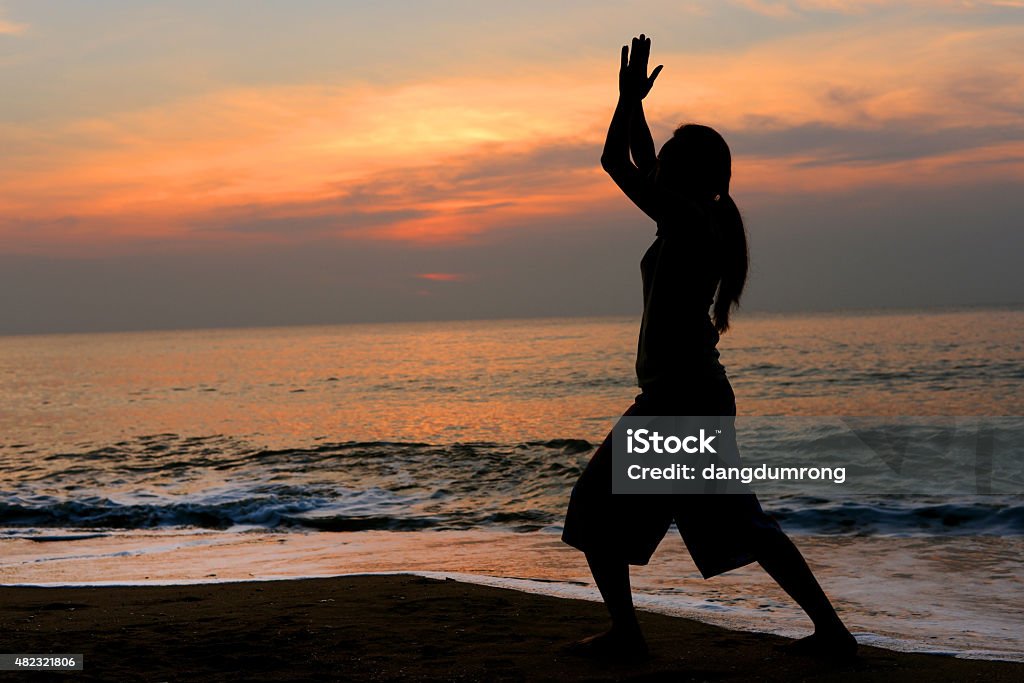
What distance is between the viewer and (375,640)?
3.81 m

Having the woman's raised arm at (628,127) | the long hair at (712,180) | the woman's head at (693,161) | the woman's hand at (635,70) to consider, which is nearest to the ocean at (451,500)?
the long hair at (712,180)

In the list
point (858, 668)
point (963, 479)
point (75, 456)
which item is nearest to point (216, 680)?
point (858, 668)

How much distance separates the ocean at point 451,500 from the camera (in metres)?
5.41

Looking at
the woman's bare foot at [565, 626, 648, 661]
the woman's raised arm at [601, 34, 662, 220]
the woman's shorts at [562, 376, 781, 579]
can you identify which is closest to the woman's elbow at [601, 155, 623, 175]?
the woman's raised arm at [601, 34, 662, 220]

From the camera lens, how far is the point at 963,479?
35.4 feet

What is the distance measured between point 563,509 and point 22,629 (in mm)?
6343

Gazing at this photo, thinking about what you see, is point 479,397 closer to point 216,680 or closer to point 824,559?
point 824,559

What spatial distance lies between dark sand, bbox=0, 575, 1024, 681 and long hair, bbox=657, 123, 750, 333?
132cm

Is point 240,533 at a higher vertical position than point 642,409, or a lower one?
lower

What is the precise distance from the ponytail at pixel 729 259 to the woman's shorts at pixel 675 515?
0.94ft

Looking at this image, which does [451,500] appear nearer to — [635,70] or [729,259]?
[729,259]

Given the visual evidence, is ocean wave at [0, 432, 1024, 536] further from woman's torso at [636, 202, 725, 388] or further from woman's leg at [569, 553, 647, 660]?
woman's torso at [636, 202, 725, 388]

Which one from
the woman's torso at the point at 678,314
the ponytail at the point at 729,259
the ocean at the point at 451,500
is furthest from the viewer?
the ocean at the point at 451,500

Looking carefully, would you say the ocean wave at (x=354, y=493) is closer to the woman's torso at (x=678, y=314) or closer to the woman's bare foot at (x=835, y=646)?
the woman's bare foot at (x=835, y=646)
